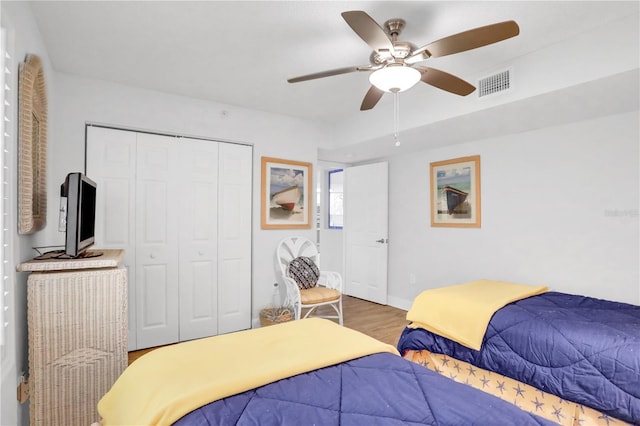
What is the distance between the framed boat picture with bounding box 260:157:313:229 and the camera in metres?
4.04

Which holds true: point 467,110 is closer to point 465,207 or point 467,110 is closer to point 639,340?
point 465,207

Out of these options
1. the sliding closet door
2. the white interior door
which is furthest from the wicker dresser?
the white interior door

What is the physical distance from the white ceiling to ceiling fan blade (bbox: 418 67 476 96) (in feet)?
1.02

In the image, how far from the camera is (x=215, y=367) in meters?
1.38

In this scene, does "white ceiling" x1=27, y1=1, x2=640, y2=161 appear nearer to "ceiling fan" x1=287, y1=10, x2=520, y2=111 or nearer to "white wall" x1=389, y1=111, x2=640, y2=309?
"ceiling fan" x1=287, y1=10, x2=520, y2=111

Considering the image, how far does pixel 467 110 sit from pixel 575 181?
1211mm

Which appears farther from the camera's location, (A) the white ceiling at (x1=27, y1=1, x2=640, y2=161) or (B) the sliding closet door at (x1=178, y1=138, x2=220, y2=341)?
(B) the sliding closet door at (x1=178, y1=138, x2=220, y2=341)

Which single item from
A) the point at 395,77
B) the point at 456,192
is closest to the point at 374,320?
the point at 456,192

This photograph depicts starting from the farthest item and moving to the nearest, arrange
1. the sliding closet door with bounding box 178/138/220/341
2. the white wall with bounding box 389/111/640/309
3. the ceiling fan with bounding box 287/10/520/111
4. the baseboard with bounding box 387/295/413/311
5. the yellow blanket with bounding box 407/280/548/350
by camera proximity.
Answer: the baseboard with bounding box 387/295/413/311 < the sliding closet door with bounding box 178/138/220/341 < the white wall with bounding box 389/111/640/309 < the yellow blanket with bounding box 407/280/548/350 < the ceiling fan with bounding box 287/10/520/111

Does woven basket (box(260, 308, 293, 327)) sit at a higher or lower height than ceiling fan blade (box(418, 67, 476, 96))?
lower

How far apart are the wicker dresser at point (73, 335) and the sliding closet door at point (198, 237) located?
161 centimetres

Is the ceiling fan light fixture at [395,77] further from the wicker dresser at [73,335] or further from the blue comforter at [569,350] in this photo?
the wicker dresser at [73,335]

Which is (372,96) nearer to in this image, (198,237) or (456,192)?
(456,192)

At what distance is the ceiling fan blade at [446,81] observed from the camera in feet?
7.07
